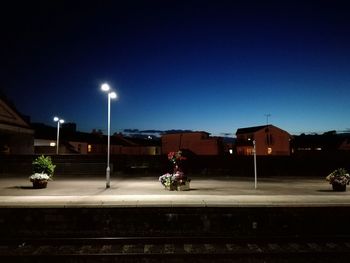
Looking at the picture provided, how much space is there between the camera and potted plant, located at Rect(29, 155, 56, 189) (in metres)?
21.7

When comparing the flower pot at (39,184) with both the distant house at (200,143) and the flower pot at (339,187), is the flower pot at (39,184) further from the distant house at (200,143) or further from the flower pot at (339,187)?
the distant house at (200,143)

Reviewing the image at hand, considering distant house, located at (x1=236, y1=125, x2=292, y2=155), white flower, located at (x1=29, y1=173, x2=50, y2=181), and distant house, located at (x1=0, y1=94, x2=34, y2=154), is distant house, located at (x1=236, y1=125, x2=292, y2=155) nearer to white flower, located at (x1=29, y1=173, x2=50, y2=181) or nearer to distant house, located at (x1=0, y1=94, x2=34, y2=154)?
distant house, located at (x1=0, y1=94, x2=34, y2=154)

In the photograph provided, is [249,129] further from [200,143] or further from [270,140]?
[200,143]

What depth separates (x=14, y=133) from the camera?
4222cm
